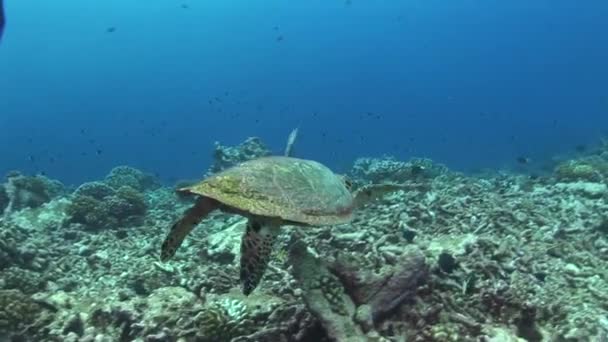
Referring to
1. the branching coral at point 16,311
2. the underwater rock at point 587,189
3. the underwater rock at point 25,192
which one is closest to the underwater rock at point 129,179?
the underwater rock at point 25,192

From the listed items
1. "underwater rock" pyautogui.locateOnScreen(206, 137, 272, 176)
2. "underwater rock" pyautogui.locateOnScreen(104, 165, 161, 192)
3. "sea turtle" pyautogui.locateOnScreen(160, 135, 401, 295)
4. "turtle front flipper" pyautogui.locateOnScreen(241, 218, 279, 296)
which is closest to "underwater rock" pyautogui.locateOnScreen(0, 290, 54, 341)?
"sea turtle" pyautogui.locateOnScreen(160, 135, 401, 295)

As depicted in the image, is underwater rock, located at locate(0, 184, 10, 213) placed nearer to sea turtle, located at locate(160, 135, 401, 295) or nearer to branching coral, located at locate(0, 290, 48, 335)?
branching coral, located at locate(0, 290, 48, 335)

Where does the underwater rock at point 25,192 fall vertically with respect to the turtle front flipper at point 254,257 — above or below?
above

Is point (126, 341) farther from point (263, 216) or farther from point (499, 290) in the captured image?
point (499, 290)

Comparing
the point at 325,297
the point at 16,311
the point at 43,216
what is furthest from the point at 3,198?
the point at 325,297

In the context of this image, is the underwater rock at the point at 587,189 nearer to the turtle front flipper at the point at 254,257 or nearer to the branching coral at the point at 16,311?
the turtle front flipper at the point at 254,257

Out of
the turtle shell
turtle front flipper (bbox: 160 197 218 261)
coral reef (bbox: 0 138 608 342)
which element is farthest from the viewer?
coral reef (bbox: 0 138 608 342)

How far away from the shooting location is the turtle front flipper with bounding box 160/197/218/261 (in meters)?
5.51

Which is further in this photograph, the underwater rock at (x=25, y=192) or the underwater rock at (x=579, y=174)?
the underwater rock at (x=579, y=174)

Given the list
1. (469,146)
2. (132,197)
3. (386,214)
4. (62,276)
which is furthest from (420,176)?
(469,146)

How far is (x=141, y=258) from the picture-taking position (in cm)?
941

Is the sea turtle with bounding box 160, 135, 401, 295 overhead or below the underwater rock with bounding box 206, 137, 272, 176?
below

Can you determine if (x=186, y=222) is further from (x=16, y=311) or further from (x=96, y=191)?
(x=96, y=191)

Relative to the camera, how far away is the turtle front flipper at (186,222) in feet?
18.1
